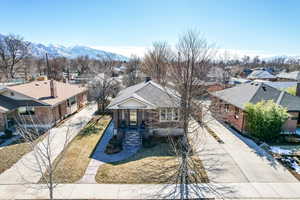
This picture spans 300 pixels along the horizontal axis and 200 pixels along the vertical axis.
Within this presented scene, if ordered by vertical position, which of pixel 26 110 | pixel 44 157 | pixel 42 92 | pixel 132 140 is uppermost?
pixel 42 92

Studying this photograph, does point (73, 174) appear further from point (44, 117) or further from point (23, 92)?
point (23, 92)

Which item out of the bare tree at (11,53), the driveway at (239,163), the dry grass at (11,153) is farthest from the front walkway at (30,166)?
the bare tree at (11,53)

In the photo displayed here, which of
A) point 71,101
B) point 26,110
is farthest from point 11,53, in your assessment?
point 26,110

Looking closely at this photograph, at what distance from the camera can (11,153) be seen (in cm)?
1430

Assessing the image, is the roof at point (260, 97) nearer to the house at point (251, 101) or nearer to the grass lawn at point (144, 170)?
the house at point (251, 101)

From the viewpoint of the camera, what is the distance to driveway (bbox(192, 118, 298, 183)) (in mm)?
11039

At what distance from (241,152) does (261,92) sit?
9.15 metres

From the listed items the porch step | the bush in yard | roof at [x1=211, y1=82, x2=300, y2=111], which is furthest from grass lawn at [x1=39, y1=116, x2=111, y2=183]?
roof at [x1=211, y1=82, x2=300, y2=111]

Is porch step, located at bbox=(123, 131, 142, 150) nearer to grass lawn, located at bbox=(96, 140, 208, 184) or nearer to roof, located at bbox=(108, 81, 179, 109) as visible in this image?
grass lawn, located at bbox=(96, 140, 208, 184)

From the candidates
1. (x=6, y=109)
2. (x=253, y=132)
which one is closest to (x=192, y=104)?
(x=253, y=132)

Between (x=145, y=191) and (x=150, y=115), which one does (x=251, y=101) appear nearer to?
(x=150, y=115)

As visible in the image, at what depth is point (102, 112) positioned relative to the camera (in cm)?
2633

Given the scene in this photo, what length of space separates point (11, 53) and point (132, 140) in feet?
181

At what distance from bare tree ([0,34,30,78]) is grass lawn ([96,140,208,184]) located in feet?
177
